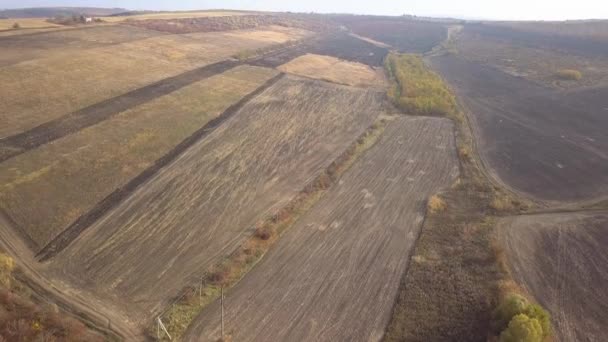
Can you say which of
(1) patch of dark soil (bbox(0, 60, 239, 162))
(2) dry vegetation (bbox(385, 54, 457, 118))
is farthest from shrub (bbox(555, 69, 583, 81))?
(1) patch of dark soil (bbox(0, 60, 239, 162))

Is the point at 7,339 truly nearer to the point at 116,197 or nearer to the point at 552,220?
the point at 116,197

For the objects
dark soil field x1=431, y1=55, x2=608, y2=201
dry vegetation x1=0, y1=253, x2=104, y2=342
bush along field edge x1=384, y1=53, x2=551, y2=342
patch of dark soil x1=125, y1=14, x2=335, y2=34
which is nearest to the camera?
dry vegetation x1=0, y1=253, x2=104, y2=342

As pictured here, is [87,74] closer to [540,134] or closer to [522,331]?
[522,331]

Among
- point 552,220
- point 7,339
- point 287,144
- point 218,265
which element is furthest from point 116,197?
point 552,220

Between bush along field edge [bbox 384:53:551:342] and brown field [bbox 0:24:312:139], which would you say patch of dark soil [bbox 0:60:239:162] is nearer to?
brown field [bbox 0:24:312:139]

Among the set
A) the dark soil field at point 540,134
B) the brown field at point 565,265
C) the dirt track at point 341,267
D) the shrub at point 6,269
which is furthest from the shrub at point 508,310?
the shrub at point 6,269

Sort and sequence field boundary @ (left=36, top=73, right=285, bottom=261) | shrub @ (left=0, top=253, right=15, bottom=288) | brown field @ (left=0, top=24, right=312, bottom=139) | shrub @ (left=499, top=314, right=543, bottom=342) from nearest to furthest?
shrub @ (left=499, top=314, right=543, bottom=342), shrub @ (left=0, top=253, right=15, bottom=288), field boundary @ (left=36, top=73, right=285, bottom=261), brown field @ (left=0, top=24, right=312, bottom=139)
